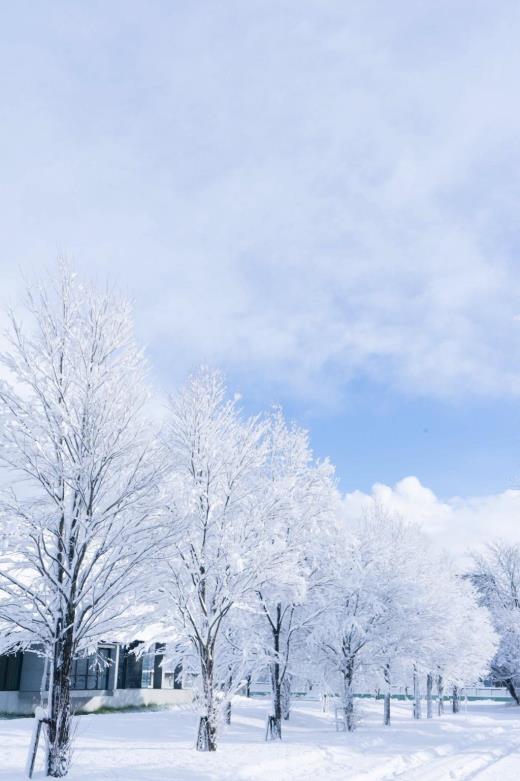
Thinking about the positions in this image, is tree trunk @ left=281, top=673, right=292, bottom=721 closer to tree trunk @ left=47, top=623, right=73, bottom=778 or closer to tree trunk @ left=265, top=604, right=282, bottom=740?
tree trunk @ left=265, top=604, right=282, bottom=740

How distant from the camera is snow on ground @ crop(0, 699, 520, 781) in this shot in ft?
40.7

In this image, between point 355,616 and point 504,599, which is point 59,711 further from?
point 504,599

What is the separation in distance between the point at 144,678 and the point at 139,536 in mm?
29059

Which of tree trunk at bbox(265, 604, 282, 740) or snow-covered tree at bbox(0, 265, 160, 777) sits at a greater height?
snow-covered tree at bbox(0, 265, 160, 777)

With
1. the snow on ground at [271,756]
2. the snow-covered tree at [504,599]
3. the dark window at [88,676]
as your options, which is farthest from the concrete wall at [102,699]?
the snow-covered tree at [504,599]

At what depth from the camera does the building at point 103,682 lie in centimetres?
2648

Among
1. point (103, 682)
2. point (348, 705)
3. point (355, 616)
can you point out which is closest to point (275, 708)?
point (348, 705)

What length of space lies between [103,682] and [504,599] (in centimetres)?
3770

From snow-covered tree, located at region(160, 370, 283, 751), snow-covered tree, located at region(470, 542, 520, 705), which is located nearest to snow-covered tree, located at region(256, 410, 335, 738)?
snow-covered tree, located at region(160, 370, 283, 751)

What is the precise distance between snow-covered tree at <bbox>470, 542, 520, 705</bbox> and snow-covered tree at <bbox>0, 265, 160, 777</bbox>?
157 feet

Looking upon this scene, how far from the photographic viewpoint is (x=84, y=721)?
25.0m

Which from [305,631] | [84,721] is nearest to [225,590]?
[305,631]

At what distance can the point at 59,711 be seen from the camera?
11.3m

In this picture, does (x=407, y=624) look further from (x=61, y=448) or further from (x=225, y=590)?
(x=61, y=448)
